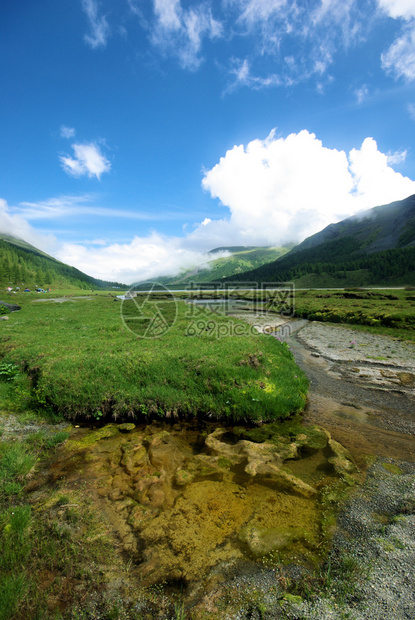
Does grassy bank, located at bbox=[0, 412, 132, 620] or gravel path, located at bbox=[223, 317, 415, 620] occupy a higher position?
grassy bank, located at bbox=[0, 412, 132, 620]

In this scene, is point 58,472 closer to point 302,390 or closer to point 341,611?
point 341,611

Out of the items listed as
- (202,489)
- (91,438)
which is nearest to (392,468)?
(202,489)

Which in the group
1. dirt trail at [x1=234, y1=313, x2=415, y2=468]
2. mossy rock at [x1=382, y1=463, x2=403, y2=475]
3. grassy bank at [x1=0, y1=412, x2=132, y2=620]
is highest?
grassy bank at [x1=0, y1=412, x2=132, y2=620]

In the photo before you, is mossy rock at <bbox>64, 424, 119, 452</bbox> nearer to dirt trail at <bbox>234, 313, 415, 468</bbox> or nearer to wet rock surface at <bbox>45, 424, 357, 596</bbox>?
wet rock surface at <bbox>45, 424, 357, 596</bbox>

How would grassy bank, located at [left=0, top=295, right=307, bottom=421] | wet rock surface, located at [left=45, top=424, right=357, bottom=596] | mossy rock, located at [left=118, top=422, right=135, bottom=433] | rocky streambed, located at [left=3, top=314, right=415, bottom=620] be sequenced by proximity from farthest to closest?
grassy bank, located at [left=0, top=295, right=307, bottom=421], mossy rock, located at [left=118, top=422, right=135, bottom=433], wet rock surface, located at [left=45, top=424, right=357, bottom=596], rocky streambed, located at [left=3, top=314, right=415, bottom=620]

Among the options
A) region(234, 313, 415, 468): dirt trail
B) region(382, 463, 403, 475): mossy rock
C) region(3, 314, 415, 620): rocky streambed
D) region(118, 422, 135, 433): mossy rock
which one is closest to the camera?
region(3, 314, 415, 620): rocky streambed

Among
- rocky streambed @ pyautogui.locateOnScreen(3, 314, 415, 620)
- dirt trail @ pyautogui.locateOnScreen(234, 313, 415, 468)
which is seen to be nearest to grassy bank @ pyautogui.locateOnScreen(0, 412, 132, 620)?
rocky streambed @ pyautogui.locateOnScreen(3, 314, 415, 620)

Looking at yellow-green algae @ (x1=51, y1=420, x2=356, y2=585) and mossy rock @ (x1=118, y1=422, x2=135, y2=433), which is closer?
yellow-green algae @ (x1=51, y1=420, x2=356, y2=585)

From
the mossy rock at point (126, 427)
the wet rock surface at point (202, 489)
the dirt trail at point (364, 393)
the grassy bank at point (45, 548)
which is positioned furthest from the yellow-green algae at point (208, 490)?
the dirt trail at point (364, 393)

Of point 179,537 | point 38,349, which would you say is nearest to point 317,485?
point 179,537

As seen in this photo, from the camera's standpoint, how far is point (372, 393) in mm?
18016

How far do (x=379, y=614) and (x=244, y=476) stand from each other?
195 inches

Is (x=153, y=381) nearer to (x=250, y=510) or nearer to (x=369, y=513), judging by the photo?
(x=250, y=510)

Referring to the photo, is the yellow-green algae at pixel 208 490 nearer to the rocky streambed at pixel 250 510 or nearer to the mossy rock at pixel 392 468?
the rocky streambed at pixel 250 510
